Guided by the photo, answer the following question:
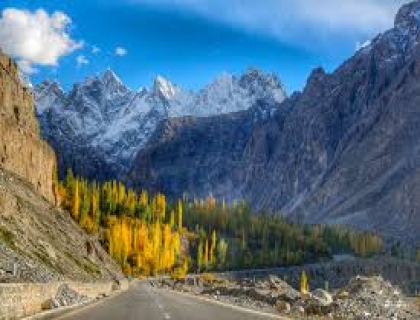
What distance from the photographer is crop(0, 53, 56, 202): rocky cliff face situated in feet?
371

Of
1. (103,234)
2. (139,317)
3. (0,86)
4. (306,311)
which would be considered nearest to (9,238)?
(306,311)

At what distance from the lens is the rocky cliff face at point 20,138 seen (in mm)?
113062

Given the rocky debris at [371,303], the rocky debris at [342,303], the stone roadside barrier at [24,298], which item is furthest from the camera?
the rocky debris at [371,303]

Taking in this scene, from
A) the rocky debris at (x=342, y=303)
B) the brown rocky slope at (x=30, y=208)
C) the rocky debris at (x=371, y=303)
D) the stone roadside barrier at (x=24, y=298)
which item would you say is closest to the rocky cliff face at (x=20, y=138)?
the brown rocky slope at (x=30, y=208)

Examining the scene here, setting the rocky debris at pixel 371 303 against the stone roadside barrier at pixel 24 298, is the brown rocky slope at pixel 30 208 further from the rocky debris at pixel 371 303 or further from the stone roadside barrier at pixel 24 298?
the rocky debris at pixel 371 303

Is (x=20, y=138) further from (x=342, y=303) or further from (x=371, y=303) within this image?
(x=342, y=303)

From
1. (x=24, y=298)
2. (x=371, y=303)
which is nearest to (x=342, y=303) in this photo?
(x=371, y=303)

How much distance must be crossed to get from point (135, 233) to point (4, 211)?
4528 inches

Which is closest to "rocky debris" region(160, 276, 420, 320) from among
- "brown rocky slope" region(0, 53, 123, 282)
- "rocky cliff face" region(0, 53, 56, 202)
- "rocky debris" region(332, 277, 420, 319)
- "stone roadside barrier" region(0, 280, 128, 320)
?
"rocky debris" region(332, 277, 420, 319)

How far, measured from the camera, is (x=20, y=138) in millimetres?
118438

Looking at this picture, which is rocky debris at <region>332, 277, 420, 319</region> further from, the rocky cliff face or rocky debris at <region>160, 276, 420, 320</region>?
the rocky cliff face

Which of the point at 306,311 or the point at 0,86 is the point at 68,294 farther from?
the point at 0,86

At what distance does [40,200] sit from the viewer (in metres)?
112

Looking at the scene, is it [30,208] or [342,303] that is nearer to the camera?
[342,303]
